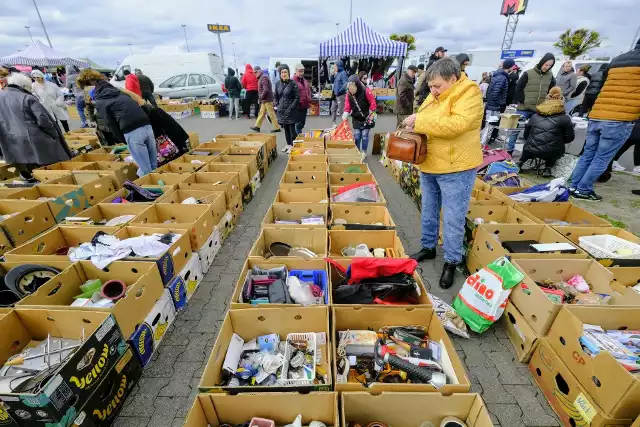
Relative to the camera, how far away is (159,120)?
482cm

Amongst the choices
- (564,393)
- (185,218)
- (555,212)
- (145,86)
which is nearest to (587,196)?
(555,212)

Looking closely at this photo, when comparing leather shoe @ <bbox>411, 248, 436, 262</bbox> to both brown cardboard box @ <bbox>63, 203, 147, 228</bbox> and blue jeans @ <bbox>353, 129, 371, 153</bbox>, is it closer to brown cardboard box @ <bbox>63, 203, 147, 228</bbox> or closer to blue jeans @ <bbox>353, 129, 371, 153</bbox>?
brown cardboard box @ <bbox>63, 203, 147, 228</bbox>

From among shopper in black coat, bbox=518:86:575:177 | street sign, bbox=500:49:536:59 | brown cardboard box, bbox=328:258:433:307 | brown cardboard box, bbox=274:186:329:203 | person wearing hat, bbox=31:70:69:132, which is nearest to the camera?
brown cardboard box, bbox=328:258:433:307

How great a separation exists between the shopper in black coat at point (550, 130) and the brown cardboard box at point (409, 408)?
206 inches

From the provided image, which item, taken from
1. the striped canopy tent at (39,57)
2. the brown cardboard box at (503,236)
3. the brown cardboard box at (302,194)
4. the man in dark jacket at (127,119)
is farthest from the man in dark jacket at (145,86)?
the striped canopy tent at (39,57)

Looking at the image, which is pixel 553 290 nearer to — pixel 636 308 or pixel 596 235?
pixel 636 308

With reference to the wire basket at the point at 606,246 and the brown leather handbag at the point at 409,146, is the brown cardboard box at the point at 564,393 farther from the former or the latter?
the brown leather handbag at the point at 409,146

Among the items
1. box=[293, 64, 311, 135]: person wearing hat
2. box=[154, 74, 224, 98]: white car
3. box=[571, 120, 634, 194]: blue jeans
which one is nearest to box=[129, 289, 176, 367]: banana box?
box=[293, 64, 311, 135]: person wearing hat

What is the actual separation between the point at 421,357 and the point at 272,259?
1261 mm

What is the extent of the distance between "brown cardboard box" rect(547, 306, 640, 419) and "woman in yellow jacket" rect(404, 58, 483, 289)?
Result: 3.46 feet

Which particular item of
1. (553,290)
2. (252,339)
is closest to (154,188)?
(252,339)

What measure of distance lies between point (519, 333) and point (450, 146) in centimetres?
152

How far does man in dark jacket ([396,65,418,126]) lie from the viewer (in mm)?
6855

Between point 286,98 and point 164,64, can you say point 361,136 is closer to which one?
point 286,98
